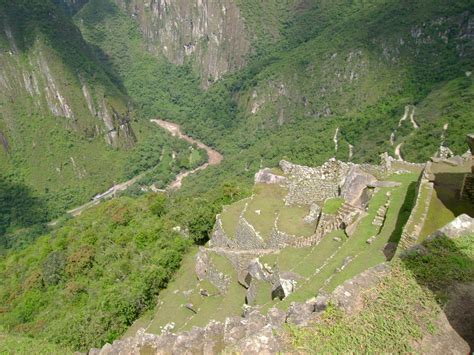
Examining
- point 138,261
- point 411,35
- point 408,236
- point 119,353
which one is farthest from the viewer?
point 411,35

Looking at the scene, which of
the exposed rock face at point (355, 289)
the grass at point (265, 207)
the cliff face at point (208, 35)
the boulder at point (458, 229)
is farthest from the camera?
the cliff face at point (208, 35)

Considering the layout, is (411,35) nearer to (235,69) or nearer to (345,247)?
(235,69)

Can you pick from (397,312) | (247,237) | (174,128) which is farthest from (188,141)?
(397,312)

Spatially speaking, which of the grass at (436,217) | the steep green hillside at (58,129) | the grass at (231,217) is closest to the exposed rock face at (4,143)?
the steep green hillside at (58,129)

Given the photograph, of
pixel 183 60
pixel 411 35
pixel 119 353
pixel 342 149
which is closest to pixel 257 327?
pixel 119 353

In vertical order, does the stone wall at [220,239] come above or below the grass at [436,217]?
below

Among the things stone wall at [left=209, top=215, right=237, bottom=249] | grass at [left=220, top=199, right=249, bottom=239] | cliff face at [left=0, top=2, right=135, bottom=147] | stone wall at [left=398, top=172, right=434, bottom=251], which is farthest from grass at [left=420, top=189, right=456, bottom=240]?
cliff face at [left=0, top=2, right=135, bottom=147]

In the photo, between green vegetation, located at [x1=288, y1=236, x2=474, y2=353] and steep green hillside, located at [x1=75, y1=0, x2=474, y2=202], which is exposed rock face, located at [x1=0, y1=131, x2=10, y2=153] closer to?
steep green hillside, located at [x1=75, y1=0, x2=474, y2=202]

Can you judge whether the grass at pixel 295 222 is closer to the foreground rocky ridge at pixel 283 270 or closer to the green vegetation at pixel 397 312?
the foreground rocky ridge at pixel 283 270
